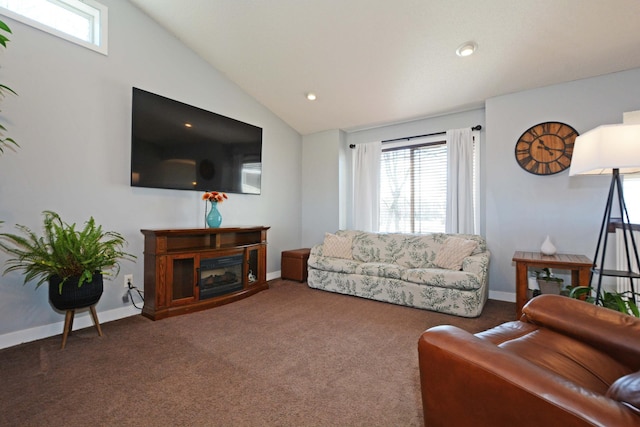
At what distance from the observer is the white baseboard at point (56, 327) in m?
2.24

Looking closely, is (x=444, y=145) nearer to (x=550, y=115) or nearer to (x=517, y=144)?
(x=517, y=144)

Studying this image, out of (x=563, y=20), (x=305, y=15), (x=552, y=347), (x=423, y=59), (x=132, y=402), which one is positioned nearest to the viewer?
(x=552, y=347)

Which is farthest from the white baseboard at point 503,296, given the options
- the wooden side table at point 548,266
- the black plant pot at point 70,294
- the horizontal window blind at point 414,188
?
the black plant pot at point 70,294

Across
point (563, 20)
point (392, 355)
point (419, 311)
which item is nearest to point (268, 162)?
point (419, 311)

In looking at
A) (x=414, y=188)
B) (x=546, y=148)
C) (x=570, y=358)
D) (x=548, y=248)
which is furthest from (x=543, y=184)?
(x=570, y=358)

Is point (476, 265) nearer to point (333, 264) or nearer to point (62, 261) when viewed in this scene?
point (333, 264)

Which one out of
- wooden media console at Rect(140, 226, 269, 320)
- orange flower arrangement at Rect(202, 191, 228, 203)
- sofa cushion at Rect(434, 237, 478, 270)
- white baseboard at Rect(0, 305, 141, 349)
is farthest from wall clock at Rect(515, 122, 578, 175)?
white baseboard at Rect(0, 305, 141, 349)

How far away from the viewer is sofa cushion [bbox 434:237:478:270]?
3.28 m

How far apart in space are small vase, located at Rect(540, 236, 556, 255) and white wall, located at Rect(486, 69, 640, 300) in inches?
10.4

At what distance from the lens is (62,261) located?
2.19 meters

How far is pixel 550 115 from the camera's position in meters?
3.22

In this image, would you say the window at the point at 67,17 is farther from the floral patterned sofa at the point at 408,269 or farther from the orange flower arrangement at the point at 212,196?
the floral patterned sofa at the point at 408,269

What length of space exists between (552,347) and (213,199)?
311 centimetres

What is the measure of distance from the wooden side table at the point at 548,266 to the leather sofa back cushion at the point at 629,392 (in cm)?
231
